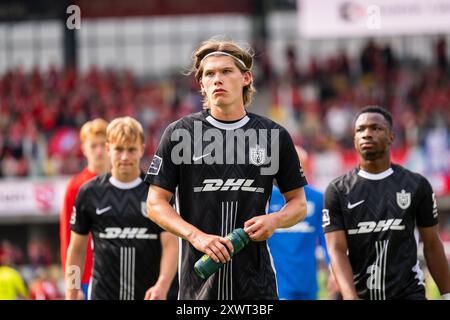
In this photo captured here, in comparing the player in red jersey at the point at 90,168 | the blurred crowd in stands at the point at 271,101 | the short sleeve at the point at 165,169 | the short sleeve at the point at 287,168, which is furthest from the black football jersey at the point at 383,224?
the blurred crowd in stands at the point at 271,101

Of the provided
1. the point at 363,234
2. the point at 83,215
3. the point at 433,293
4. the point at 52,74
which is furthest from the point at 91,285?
the point at 52,74

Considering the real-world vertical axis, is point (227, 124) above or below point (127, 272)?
above

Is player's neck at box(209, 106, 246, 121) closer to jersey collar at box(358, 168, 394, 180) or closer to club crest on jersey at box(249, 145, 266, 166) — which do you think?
club crest on jersey at box(249, 145, 266, 166)

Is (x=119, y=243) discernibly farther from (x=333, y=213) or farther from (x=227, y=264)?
(x=227, y=264)

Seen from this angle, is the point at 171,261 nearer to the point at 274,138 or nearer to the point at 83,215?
the point at 83,215

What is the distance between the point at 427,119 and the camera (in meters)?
24.2

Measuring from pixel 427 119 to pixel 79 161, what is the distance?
8223 mm

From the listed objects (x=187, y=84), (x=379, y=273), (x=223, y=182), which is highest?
(x=187, y=84)

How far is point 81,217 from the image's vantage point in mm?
7441

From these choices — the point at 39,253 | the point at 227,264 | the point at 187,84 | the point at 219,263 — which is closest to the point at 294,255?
the point at 227,264

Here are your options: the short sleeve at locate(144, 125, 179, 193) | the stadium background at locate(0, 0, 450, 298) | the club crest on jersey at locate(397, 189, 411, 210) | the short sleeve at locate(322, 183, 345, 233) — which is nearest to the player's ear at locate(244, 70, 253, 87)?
the short sleeve at locate(144, 125, 179, 193)

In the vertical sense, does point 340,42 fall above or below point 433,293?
above

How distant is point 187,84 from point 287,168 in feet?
77.4

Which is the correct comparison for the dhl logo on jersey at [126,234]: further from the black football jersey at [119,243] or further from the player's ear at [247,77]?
the player's ear at [247,77]
